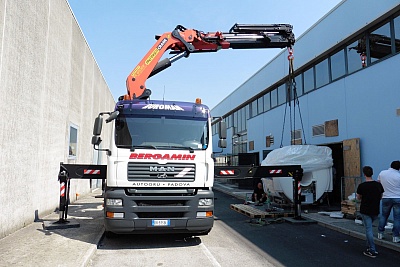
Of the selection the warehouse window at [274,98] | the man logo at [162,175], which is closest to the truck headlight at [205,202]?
the man logo at [162,175]

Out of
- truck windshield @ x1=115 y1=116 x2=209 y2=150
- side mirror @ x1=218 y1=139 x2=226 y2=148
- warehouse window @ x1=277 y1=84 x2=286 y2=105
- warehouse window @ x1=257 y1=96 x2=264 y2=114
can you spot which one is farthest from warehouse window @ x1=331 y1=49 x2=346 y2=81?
warehouse window @ x1=257 y1=96 x2=264 y2=114

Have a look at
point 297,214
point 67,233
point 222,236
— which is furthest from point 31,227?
point 297,214

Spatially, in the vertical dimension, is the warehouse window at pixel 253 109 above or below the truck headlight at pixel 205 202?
above

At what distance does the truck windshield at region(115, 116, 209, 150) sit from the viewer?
7.00 m

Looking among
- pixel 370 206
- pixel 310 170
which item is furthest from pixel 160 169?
pixel 310 170

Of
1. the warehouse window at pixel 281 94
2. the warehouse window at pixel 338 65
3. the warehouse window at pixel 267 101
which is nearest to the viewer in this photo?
the warehouse window at pixel 338 65

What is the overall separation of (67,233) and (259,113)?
18.6 m

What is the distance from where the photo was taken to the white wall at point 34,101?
7.21 m

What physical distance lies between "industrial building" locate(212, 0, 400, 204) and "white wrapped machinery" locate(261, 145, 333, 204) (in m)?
0.70

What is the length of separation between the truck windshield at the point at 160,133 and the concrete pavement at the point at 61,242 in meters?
2.32

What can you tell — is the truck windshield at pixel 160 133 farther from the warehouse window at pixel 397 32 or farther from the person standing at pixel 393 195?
the warehouse window at pixel 397 32

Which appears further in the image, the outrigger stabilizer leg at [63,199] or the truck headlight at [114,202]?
the outrigger stabilizer leg at [63,199]

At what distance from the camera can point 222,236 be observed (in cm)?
819

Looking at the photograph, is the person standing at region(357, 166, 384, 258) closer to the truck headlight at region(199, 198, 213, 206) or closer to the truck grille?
the truck headlight at region(199, 198, 213, 206)
